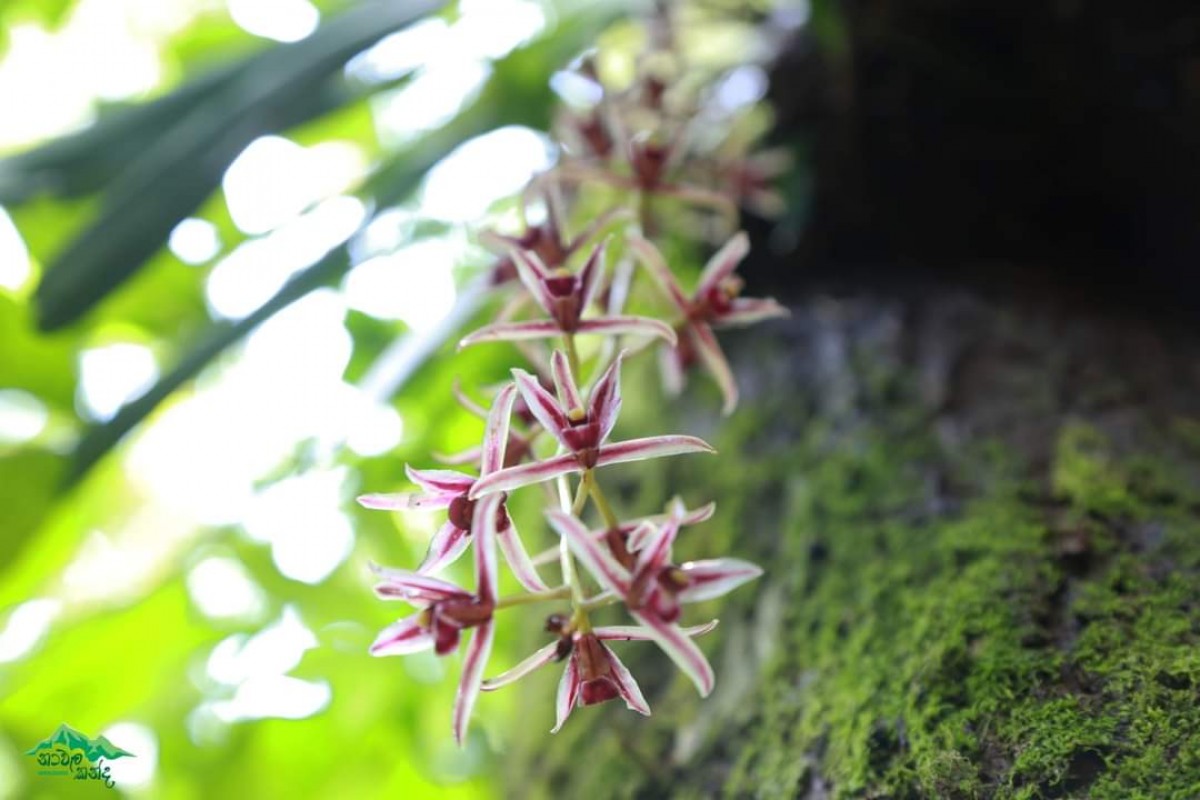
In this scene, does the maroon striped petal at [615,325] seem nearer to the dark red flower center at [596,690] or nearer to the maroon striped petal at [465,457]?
the maroon striped petal at [465,457]

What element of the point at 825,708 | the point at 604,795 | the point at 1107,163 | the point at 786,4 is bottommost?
the point at 604,795

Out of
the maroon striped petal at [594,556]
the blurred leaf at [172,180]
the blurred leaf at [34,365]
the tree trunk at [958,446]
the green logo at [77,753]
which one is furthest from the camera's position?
the blurred leaf at [34,365]

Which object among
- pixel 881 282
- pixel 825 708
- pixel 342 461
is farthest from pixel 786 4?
pixel 825 708

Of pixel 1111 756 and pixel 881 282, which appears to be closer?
pixel 1111 756

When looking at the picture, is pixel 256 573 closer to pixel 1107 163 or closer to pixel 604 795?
pixel 604 795

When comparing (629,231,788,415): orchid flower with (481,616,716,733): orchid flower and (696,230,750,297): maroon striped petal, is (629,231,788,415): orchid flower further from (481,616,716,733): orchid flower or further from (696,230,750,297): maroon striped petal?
(481,616,716,733): orchid flower

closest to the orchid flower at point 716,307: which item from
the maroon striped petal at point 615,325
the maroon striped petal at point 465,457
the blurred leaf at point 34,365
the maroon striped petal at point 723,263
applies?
the maroon striped petal at point 723,263

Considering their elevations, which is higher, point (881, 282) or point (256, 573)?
point (881, 282)
